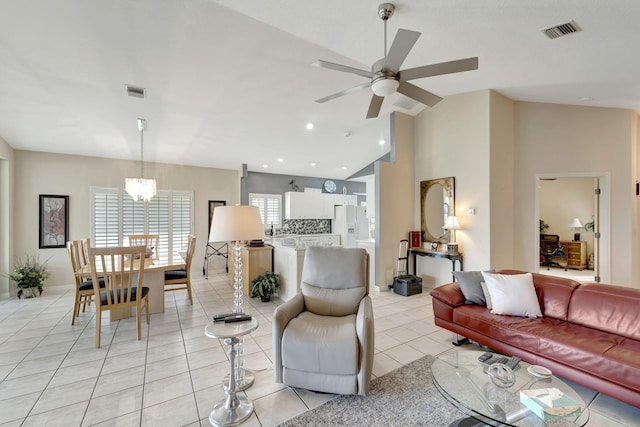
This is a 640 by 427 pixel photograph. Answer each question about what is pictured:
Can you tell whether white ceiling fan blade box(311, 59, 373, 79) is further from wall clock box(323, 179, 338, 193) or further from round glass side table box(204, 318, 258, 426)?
wall clock box(323, 179, 338, 193)

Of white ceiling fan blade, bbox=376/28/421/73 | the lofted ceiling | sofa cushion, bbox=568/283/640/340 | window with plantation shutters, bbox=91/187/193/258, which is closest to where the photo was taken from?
white ceiling fan blade, bbox=376/28/421/73

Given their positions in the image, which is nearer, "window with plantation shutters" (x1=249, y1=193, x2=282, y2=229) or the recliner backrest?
the recliner backrest

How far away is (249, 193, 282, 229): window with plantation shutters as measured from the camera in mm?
7266

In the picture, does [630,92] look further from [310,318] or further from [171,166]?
[171,166]

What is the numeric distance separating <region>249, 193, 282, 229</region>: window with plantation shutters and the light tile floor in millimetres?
3454

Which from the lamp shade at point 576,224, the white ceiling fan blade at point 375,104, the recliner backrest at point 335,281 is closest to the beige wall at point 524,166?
the lamp shade at point 576,224

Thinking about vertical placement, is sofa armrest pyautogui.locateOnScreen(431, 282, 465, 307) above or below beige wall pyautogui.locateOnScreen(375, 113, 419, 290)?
below

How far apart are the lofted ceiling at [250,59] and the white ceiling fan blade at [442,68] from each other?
2.12 feet

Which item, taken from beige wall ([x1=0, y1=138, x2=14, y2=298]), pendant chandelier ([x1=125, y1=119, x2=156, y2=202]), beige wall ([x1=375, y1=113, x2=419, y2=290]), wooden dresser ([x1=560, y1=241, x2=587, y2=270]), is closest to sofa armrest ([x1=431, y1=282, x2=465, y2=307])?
beige wall ([x1=375, y1=113, x2=419, y2=290])

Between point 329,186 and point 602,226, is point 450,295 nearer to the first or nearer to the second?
point 602,226

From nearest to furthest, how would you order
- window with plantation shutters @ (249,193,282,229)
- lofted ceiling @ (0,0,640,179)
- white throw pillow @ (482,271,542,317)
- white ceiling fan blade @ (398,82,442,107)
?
lofted ceiling @ (0,0,640,179) → white ceiling fan blade @ (398,82,442,107) → white throw pillow @ (482,271,542,317) → window with plantation shutters @ (249,193,282,229)

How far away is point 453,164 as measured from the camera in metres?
4.77

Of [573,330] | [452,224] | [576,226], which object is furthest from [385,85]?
[576,226]

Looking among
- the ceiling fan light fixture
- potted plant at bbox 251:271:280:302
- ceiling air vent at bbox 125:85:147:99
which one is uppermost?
ceiling air vent at bbox 125:85:147:99
